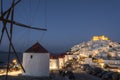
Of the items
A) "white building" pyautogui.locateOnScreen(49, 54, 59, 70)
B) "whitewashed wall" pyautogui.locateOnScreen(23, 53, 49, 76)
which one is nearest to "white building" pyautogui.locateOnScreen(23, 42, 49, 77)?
"whitewashed wall" pyautogui.locateOnScreen(23, 53, 49, 76)

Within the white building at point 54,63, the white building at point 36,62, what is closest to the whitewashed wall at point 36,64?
the white building at point 36,62

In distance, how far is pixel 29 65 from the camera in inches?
1124

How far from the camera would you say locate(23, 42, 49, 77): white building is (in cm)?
2844

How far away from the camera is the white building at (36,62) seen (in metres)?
28.4

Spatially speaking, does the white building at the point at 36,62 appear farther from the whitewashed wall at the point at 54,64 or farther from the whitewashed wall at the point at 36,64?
the whitewashed wall at the point at 54,64

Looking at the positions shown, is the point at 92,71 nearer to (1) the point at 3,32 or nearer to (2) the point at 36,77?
(2) the point at 36,77

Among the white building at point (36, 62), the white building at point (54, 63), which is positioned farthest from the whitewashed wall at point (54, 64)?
the white building at point (36, 62)

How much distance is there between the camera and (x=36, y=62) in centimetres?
2841

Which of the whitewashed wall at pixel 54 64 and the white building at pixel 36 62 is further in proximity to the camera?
the whitewashed wall at pixel 54 64

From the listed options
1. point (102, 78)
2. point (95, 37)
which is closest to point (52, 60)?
point (102, 78)

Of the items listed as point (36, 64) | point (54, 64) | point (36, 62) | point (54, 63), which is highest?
point (54, 63)

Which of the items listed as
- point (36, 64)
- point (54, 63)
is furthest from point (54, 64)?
point (36, 64)

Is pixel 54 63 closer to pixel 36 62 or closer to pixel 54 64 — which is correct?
pixel 54 64

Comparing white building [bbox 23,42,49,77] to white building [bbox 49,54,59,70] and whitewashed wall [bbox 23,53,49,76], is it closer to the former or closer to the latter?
whitewashed wall [bbox 23,53,49,76]
